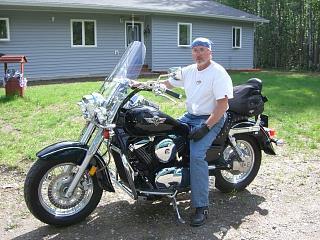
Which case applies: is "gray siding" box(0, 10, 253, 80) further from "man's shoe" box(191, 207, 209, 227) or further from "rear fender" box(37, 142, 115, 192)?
"man's shoe" box(191, 207, 209, 227)

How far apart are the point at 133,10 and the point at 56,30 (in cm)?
333

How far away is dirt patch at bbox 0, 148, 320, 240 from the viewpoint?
394 cm

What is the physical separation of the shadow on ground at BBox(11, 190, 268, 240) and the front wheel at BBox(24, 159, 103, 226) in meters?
0.13

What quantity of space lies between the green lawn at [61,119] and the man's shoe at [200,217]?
9.19 feet

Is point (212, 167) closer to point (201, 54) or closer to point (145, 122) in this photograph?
point (145, 122)

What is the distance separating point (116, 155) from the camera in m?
4.06

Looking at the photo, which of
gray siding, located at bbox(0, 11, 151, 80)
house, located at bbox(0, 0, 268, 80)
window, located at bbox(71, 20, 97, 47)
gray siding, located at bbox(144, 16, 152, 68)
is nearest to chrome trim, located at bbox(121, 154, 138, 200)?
house, located at bbox(0, 0, 268, 80)

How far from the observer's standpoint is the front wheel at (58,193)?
3.80m

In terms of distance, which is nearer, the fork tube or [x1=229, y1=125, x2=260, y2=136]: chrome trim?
the fork tube

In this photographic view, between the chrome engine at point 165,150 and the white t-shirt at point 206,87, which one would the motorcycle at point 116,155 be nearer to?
the chrome engine at point 165,150

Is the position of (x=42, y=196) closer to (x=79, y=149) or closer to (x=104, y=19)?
(x=79, y=149)

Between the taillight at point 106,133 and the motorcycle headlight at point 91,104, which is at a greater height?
the motorcycle headlight at point 91,104

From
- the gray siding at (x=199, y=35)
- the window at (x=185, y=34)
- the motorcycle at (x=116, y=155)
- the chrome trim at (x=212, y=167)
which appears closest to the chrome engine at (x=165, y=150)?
the motorcycle at (x=116, y=155)

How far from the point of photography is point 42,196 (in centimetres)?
390
